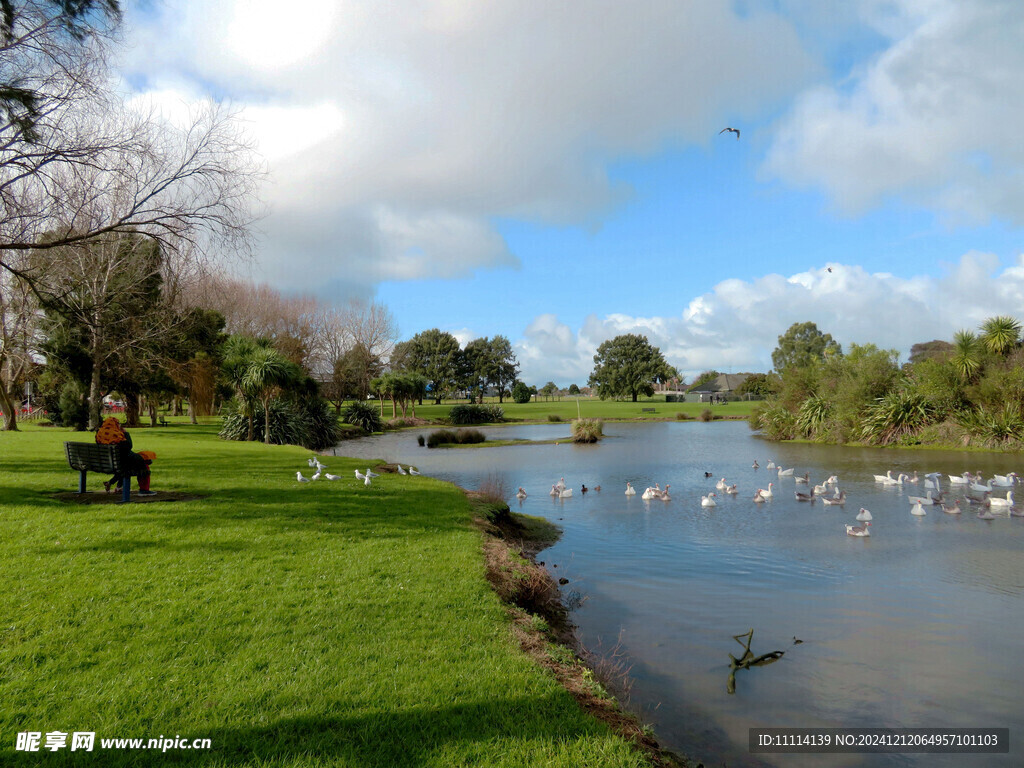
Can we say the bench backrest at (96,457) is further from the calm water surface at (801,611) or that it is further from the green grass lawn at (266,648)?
the calm water surface at (801,611)


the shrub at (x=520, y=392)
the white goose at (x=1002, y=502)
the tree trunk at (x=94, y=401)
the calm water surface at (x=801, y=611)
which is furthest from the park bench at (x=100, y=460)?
the shrub at (x=520, y=392)

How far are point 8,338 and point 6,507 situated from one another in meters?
23.5

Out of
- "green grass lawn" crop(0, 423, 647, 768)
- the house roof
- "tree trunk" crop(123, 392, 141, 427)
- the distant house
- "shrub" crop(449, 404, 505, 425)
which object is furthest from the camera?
the house roof

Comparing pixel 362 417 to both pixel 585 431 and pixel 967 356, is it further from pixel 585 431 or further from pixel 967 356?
pixel 967 356

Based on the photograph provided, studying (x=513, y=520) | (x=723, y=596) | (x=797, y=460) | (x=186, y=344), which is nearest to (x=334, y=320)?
(x=186, y=344)

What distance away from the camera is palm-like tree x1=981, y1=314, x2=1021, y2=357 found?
29.1 metres

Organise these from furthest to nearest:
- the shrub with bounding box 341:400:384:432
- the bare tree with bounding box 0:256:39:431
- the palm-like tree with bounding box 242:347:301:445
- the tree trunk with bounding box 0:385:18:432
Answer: the shrub with bounding box 341:400:384:432, the tree trunk with bounding box 0:385:18:432, the palm-like tree with bounding box 242:347:301:445, the bare tree with bounding box 0:256:39:431

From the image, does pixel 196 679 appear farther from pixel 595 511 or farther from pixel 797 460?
pixel 797 460

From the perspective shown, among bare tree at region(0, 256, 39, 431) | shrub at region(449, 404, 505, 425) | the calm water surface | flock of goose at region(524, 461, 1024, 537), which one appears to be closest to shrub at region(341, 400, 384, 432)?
shrub at region(449, 404, 505, 425)

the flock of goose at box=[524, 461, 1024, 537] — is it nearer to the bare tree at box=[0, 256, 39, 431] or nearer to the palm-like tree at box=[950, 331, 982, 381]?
the palm-like tree at box=[950, 331, 982, 381]

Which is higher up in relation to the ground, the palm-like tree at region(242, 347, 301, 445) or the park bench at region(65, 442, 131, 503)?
the palm-like tree at region(242, 347, 301, 445)

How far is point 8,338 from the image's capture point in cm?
2594

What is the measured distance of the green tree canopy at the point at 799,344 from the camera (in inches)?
4178

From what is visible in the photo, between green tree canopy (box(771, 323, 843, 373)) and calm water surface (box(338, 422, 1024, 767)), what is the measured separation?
98.3 meters
